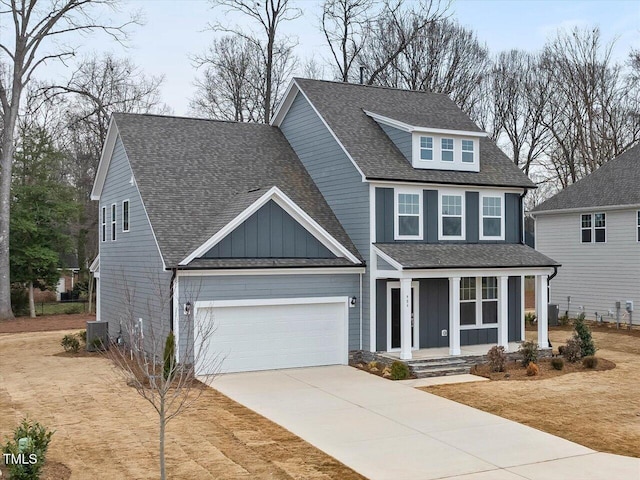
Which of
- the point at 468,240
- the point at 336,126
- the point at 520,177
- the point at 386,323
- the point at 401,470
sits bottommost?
the point at 401,470

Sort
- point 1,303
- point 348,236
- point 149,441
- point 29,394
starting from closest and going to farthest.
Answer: point 149,441
point 29,394
point 348,236
point 1,303

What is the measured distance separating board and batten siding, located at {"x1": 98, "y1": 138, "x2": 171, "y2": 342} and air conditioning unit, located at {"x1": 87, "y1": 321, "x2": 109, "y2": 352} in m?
0.54

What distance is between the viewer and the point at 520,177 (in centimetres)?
2178

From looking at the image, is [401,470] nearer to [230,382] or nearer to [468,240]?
[230,382]

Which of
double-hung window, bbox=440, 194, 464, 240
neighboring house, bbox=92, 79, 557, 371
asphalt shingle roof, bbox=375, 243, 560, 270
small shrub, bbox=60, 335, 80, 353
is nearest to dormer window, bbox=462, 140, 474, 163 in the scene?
neighboring house, bbox=92, 79, 557, 371

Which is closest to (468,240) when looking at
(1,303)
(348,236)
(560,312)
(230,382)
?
(348,236)

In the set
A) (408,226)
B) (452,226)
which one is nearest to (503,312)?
(452,226)

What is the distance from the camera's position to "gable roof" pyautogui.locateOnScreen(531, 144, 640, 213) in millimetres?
27297

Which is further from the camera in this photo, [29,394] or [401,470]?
[29,394]

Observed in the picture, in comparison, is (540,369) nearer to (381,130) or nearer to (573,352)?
(573,352)

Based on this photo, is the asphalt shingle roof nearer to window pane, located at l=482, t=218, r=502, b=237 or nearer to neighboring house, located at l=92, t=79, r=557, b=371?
neighboring house, located at l=92, t=79, r=557, b=371

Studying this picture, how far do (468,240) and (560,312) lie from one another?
11613 mm

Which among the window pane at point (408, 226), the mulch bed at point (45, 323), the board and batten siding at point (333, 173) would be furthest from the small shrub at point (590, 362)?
the mulch bed at point (45, 323)

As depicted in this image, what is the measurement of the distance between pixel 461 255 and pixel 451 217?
1.51 metres
